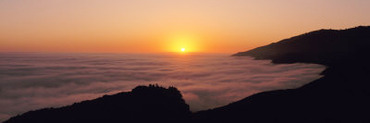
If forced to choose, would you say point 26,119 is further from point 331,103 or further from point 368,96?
point 368,96

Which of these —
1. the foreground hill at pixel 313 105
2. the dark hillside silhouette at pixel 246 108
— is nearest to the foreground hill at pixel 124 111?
the dark hillside silhouette at pixel 246 108

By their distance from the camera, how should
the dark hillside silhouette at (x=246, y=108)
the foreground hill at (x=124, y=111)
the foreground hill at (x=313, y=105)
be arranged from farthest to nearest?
the foreground hill at (x=124, y=111), the dark hillside silhouette at (x=246, y=108), the foreground hill at (x=313, y=105)

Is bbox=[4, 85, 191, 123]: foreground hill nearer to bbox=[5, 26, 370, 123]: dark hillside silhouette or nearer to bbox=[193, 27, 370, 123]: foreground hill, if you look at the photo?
bbox=[5, 26, 370, 123]: dark hillside silhouette

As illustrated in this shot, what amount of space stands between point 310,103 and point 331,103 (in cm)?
238

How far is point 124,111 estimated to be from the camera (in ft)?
108

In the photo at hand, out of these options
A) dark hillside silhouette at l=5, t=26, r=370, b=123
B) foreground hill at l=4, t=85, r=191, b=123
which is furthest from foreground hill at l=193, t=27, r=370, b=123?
foreground hill at l=4, t=85, r=191, b=123

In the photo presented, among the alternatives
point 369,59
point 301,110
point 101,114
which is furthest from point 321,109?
point 369,59

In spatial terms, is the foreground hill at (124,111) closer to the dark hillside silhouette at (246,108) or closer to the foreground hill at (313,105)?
the dark hillside silhouette at (246,108)

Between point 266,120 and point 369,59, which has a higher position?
point 369,59

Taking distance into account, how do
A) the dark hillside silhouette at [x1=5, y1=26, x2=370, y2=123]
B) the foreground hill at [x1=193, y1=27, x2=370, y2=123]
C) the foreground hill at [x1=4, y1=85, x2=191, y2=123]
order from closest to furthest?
the foreground hill at [x1=193, y1=27, x2=370, y2=123]
the dark hillside silhouette at [x1=5, y1=26, x2=370, y2=123]
the foreground hill at [x1=4, y1=85, x2=191, y2=123]

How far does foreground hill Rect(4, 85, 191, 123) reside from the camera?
31.2 m

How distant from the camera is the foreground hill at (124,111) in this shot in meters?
31.2

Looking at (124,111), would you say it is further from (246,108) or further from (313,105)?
(313,105)

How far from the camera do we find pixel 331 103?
3309 centimetres
